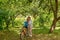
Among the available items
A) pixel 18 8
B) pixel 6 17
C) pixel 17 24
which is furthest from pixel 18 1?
pixel 17 24

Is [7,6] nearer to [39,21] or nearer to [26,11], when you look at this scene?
[26,11]

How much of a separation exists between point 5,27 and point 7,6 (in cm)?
198

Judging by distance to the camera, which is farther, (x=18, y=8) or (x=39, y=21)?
(x=39, y=21)

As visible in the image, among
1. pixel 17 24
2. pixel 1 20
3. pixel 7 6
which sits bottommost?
pixel 17 24

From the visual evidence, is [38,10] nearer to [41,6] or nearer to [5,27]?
[41,6]

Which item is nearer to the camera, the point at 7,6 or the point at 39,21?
the point at 7,6

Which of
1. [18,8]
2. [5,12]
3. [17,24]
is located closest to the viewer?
[5,12]

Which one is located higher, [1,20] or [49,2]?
[49,2]

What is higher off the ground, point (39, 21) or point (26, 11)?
point (26, 11)

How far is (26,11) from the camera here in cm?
1560

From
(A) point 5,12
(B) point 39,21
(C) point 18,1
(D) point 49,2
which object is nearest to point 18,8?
(C) point 18,1

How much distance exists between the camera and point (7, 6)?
574 inches

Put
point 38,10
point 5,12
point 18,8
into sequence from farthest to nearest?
point 38,10
point 18,8
point 5,12

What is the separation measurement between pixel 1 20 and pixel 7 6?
1.15 metres
